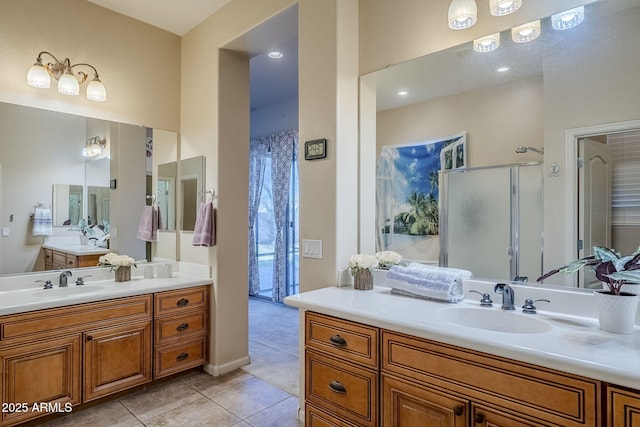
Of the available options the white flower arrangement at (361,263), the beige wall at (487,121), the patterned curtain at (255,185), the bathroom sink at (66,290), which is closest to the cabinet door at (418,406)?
the white flower arrangement at (361,263)

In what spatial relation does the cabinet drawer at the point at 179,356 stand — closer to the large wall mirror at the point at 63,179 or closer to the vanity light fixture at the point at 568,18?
the large wall mirror at the point at 63,179

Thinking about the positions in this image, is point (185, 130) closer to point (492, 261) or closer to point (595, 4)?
point (492, 261)

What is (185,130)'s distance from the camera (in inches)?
133

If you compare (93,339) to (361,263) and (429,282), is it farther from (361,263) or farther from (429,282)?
(429,282)

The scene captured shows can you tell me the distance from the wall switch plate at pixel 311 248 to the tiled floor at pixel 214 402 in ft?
3.54

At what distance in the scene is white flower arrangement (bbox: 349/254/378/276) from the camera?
6.91ft

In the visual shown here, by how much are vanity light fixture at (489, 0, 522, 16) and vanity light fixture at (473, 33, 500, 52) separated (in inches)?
5.8

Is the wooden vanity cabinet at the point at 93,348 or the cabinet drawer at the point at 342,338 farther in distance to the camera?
the wooden vanity cabinet at the point at 93,348

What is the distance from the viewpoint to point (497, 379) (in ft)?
4.08

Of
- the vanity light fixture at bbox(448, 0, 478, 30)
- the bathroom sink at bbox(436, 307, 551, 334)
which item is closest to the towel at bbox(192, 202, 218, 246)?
the bathroom sink at bbox(436, 307, 551, 334)

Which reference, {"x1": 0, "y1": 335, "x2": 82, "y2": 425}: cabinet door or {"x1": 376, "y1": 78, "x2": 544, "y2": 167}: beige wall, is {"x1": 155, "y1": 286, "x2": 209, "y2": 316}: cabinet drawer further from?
{"x1": 376, "y1": 78, "x2": 544, "y2": 167}: beige wall

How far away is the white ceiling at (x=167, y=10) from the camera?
9.41 feet

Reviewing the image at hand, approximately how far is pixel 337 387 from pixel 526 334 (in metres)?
0.89

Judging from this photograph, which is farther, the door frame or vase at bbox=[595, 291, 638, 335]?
the door frame
